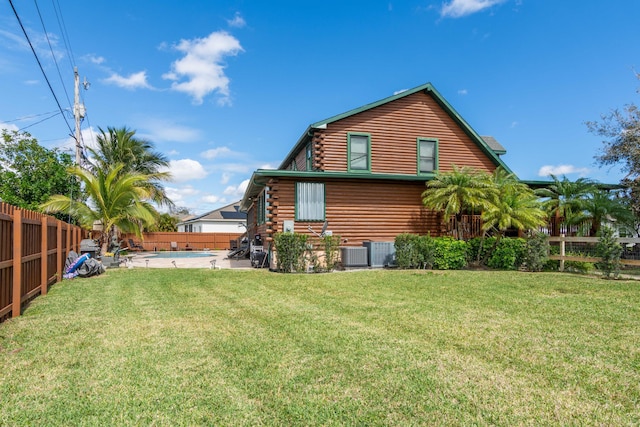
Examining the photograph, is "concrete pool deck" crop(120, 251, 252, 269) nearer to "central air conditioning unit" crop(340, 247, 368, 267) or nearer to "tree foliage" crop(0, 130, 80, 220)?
"central air conditioning unit" crop(340, 247, 368, 267)

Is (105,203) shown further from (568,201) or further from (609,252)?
(568,201)

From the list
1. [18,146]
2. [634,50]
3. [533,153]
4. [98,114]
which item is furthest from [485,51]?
[18,146]

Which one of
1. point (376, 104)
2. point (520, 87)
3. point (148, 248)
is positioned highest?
point (520, 87)

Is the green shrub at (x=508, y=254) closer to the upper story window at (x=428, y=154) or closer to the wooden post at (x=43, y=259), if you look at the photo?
the upper story window at (x=428, y=154)

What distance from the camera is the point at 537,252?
40.0 feet

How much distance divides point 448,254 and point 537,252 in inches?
107

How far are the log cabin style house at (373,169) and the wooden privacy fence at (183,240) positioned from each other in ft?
49.0

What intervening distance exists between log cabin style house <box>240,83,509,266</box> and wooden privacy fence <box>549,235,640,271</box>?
12.9 ft

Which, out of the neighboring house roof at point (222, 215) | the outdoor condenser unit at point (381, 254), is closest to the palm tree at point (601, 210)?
the outdoor condenser unit at point (381, 254)

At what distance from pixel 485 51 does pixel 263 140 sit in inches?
525

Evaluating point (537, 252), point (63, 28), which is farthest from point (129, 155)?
point (537, 252)

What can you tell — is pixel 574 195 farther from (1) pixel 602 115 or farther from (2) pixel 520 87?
(1) pixel 602 115

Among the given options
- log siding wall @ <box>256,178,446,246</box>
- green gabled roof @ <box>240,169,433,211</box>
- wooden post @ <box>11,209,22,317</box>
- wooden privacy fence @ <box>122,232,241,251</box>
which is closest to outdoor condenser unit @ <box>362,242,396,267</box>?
log siding wall @ <box>256,178,446,246</box>

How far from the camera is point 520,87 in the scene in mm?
16625
